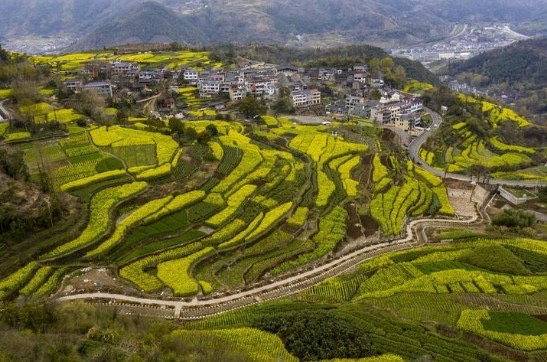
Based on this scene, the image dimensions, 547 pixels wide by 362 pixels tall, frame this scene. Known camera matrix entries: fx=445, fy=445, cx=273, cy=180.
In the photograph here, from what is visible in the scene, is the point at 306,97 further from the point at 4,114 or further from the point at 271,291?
the point at 271,291

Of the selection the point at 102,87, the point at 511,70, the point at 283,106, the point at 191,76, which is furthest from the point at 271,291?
the point at 511,70

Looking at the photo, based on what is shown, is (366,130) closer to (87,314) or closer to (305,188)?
(305,188)

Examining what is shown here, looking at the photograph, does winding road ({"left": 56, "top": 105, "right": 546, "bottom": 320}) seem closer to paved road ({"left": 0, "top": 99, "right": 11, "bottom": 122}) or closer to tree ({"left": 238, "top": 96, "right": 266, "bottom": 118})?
paved road ({"left": 0, "top": 99, "right": 11, "bottom": 122})

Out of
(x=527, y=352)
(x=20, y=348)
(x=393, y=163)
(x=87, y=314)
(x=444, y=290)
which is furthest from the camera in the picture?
(x=393, y=163)

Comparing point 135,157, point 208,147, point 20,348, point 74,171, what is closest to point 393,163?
point 208,147

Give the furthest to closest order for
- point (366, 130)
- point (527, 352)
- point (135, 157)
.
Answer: point (366, 130) < point (135, 157) < point (527, 352)

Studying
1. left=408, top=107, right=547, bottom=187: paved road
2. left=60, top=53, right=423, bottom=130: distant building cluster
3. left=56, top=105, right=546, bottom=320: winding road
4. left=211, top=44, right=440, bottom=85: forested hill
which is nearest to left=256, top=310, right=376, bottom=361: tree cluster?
left=56, top=105, right=546, bottom=320: winding road
